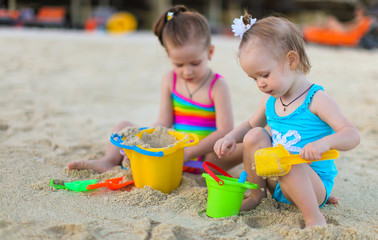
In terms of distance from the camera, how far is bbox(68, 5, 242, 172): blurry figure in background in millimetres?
2299

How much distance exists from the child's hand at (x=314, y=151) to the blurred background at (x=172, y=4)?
373 inches

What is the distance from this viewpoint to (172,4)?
1731 centimetres

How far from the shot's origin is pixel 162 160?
1.90 meters

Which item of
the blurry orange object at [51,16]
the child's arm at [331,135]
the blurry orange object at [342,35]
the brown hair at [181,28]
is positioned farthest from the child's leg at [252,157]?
the blurry orange object at [51,16]

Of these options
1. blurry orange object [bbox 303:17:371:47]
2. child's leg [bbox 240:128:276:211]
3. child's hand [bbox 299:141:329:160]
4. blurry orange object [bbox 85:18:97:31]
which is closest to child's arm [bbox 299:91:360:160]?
child's hand [bbox 299:141:329:160]

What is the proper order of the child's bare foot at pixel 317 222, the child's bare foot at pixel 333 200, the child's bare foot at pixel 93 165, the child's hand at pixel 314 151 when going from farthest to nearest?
the child's bare foot at pixel 93 165, the child's bare foot at pixel 333 200, the child's bare foot at pixel 317 222, the child's hand at pixel 314 151

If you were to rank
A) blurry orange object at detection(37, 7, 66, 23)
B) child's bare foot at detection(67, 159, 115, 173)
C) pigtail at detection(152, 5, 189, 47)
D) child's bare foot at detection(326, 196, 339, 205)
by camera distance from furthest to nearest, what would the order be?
blurry orange object at detection(37, 7, 66, 23) → pigtail at detection(152, 5, 189, 47) → child's bare foot at detection(67, 159, 115, 173) → child's bare foot at detection(326, 196, 339, 205)

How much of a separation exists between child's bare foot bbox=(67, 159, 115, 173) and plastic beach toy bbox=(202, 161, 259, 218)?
0.81 m

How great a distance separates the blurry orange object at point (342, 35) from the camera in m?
10.0

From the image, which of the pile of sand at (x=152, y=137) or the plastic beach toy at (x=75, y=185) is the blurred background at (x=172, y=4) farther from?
the plastic beach toy at (x=75, y=185)

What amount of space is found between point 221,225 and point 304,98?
67 centimetres

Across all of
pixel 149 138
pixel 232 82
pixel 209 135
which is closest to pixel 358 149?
pixel 209 135

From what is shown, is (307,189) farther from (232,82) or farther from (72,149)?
(232,82)

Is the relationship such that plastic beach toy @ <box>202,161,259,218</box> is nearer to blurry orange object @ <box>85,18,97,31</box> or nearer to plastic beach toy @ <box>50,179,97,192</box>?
plastic beach toy @ <box>50,179,97,192</box>
